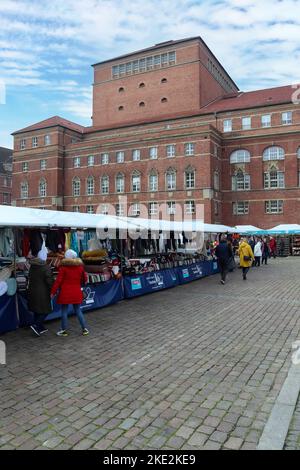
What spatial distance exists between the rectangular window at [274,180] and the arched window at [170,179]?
39.7ft

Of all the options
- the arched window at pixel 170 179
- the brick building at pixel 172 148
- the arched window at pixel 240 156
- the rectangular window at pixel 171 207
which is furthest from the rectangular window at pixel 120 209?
the arched window at pixel 240 156

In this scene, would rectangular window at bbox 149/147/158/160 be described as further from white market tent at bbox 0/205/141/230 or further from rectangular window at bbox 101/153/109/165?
white market tent at bbox 0/205/141/230

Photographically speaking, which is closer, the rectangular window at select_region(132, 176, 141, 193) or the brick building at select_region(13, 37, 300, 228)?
the brick building at select_region(13, 37, 300, 228)

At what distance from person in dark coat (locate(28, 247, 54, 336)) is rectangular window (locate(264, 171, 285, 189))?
4546 centimetres

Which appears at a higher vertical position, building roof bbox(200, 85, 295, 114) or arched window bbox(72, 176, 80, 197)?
building roof bbox(200, 85, 295, 114)

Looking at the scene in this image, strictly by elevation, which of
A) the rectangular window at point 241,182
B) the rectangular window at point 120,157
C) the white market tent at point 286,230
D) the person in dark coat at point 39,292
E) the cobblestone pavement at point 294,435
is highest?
the rectangular window at point 120,157

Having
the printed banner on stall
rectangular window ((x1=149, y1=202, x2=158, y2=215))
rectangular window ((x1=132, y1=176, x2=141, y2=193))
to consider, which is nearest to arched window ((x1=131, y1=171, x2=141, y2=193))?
rectangular window ((x1=132, y1=176, x2=141, y2=193))

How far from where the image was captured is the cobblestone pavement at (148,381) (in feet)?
12.0

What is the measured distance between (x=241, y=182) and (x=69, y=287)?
45952 millimetres

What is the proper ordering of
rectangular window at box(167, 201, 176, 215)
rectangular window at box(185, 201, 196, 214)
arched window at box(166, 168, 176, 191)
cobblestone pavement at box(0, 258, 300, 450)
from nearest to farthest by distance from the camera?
cobblestone pavement at box(0, 258, 300, 450), rectangular window at box(185, 201, 196, 214), rectangular window at box(167, 201, 176, 215), arched window at box(166, 168, 176, 191)

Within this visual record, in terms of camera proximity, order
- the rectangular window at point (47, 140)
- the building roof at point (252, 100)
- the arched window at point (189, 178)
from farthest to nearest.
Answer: the rectangular window at point (47, 140) → the building roof at point (252, 100) → the arched window at point (189, 178)

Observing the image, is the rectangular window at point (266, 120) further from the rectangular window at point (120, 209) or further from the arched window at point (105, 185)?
the arched window at point (105, 185)

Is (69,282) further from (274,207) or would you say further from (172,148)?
(274,207)

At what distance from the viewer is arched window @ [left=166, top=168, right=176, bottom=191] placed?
163ft
